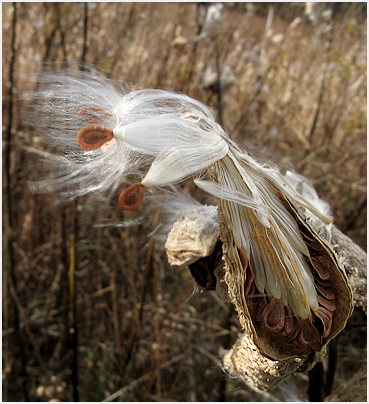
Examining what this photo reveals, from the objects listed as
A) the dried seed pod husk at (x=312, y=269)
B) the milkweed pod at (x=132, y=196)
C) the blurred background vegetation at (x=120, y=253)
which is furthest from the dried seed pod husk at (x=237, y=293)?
the blurred background vegetation at (x=120, y=253)

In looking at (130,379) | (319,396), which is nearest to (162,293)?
(130,379)

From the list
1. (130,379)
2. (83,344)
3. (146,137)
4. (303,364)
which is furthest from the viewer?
(83,344)

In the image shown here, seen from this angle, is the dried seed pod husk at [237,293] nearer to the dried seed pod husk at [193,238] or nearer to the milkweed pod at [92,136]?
the dried seed pod husk at [193,238]

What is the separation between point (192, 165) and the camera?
51cm

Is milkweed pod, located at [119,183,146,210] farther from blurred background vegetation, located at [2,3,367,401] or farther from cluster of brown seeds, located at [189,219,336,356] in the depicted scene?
blurred background vegetation, located at [2,3,367,401]

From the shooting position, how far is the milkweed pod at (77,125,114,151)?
1.62 ft

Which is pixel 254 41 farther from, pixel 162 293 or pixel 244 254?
pixel 244 254

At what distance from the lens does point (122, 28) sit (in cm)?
237

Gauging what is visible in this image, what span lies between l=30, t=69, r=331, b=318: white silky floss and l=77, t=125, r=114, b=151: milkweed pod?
0.01 metres

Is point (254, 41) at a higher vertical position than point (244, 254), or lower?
higher

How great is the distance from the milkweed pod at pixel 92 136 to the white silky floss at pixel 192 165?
0.04ft

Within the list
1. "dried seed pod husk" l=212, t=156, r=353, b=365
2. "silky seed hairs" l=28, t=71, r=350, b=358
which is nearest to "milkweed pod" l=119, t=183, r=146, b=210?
"silky seed hairs" l=28, t=71, r=350, b=358

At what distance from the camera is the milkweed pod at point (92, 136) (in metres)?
0.49

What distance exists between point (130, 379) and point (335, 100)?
2629mm
